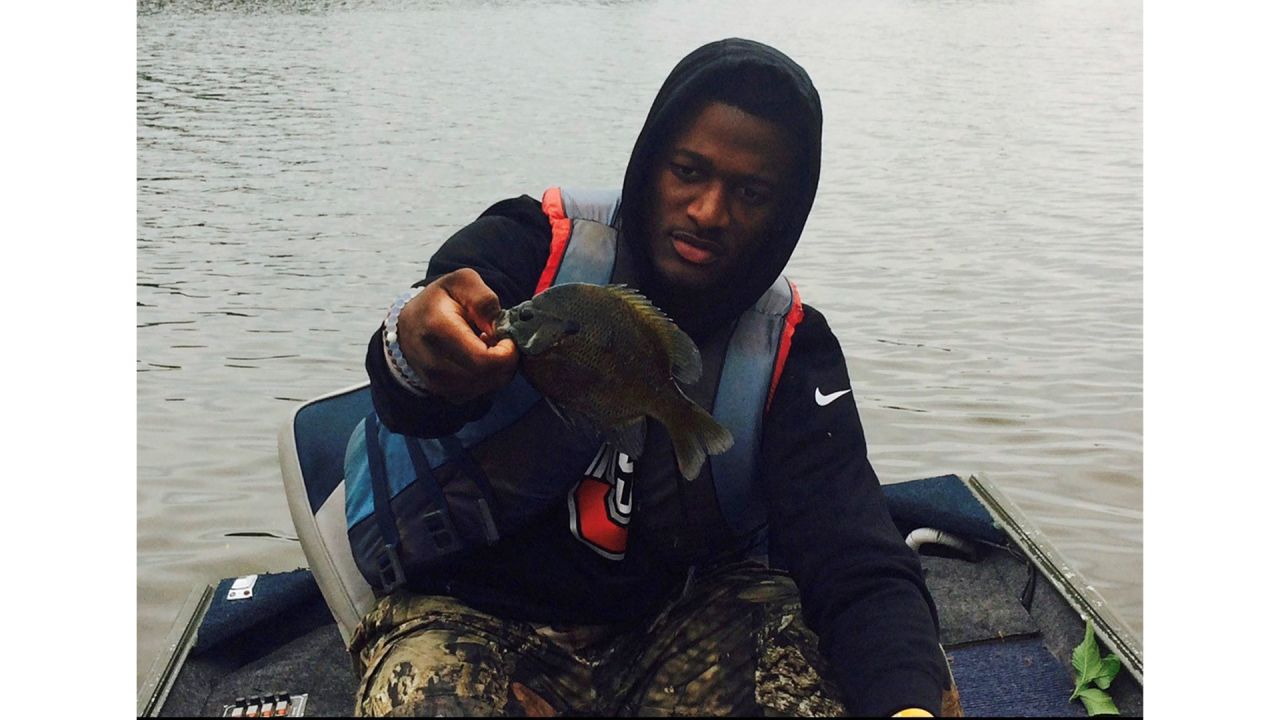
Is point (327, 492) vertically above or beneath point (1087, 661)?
above

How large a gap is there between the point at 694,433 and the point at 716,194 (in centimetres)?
50

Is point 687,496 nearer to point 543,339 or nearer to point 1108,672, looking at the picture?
point 543,339

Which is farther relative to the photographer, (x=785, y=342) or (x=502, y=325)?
(x=785, y=342)

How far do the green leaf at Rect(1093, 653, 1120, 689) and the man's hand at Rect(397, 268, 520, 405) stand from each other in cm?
215

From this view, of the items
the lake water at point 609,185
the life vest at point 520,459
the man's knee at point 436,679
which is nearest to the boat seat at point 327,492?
the life vest at point 520,459

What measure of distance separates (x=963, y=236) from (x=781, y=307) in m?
7.78

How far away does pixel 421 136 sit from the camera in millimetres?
12398

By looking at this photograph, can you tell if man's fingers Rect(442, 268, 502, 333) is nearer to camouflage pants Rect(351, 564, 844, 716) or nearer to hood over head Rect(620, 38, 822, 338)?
hood over head Rect(620, 38, 822, 338)

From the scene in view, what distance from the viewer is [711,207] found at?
215cm

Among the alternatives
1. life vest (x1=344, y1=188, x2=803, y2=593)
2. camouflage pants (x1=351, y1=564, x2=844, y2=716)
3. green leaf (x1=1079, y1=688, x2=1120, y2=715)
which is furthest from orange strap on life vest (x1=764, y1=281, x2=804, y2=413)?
green leaf (x1=1079, y1=688, x2=1120, y2=715)

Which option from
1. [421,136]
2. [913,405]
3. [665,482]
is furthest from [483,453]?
[421,136]

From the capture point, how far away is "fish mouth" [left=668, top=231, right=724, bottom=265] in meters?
2.20

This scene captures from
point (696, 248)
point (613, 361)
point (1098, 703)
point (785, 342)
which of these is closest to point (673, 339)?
point (613, 361)

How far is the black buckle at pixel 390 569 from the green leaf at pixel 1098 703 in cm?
198
